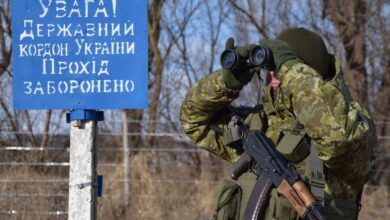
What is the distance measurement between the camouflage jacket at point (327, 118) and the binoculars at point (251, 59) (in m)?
0.07

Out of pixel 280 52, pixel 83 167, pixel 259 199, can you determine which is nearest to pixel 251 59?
pixel 280 52

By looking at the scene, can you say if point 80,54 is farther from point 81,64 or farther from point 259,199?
point 259,199

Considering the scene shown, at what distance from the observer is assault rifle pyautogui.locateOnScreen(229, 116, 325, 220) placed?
303 centimetres

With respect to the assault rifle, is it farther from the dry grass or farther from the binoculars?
the dry grass

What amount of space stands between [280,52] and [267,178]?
1.67 feet

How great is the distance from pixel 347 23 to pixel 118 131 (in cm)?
481

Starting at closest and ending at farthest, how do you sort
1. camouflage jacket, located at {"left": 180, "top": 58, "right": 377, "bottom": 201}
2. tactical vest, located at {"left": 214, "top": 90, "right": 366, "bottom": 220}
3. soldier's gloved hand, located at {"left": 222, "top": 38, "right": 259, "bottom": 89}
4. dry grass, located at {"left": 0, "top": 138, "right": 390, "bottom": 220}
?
camouflage jacket, located at {"left": 180, "top": 58, "right": 377, "bottom": 201} → tactical vest, located at {"left": 214, "top": 90, "right": 366, "bottom": 220} → soldier's gloved hand, located at {"left": 222, "top": 38, "right": 259, "bottom": 89} → dry grass, located at {"left": 0, "top": 138, "right": 390, "bottom": 220}

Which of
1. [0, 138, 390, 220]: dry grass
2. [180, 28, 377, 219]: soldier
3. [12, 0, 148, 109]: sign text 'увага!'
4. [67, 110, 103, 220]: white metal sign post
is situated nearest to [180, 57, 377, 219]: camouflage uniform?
[180, 28, 377, 219]: soldier

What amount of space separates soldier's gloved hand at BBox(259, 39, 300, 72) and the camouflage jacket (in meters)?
0.04

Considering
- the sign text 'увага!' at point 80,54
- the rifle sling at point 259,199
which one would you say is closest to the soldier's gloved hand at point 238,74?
the rifle sling at point 259,199

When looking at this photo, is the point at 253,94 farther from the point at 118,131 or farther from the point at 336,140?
the point at 336,140

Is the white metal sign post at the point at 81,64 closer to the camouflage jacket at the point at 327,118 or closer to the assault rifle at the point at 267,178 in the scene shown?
the camouflage jacket at the point at 327,118

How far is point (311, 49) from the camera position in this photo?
331cm

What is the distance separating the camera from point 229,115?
366cm
